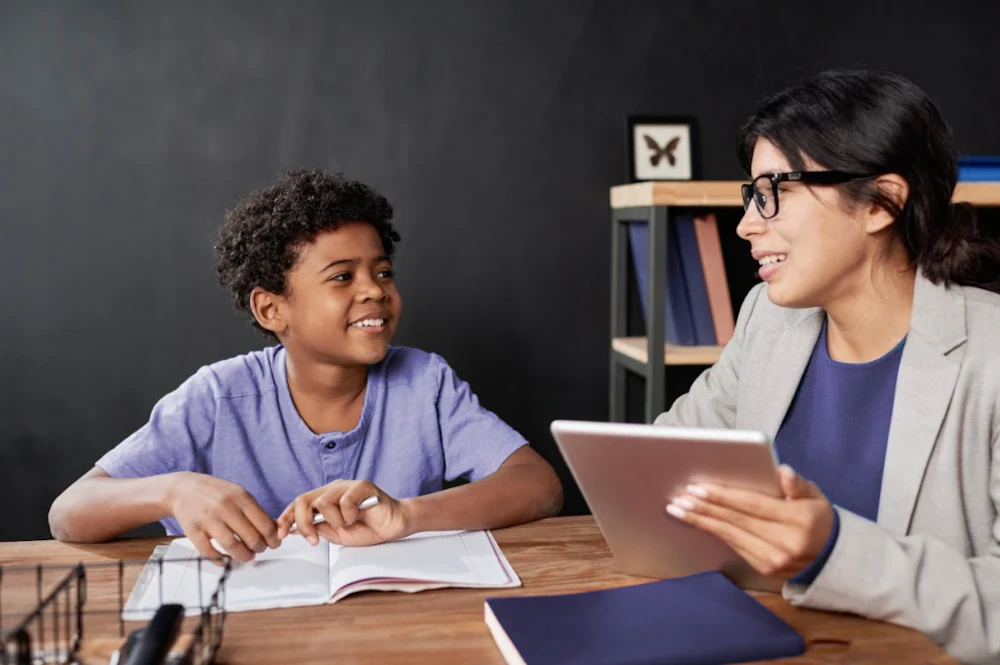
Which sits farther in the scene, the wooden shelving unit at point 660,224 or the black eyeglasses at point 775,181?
the wooden shelving unit at point 660,224

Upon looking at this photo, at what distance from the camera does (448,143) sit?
8.23ft

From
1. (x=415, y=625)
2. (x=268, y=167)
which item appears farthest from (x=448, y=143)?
(x=415, y=625)

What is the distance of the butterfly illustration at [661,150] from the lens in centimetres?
258

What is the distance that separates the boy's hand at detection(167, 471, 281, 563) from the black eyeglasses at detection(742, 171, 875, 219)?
0.82 meters

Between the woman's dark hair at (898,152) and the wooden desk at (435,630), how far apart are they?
60 centimetres

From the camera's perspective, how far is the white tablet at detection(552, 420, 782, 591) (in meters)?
0.92

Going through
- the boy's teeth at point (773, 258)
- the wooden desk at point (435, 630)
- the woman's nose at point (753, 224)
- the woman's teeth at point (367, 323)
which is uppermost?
the woman's nose at point (753, 224)

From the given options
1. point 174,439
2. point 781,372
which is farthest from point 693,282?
point 174,439

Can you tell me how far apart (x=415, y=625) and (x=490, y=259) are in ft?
5.35

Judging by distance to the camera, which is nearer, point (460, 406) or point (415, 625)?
point (415, 625)

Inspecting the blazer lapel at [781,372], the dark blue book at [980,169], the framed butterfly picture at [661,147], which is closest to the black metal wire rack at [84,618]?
the blazer lapel at [781,372]

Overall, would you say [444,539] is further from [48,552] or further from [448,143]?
[448,143]

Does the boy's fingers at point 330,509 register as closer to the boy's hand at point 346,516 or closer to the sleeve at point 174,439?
the boy's hand at point 346,516

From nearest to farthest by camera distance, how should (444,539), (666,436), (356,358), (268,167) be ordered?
(666,436), (444,539), (356,358), (268,167)
